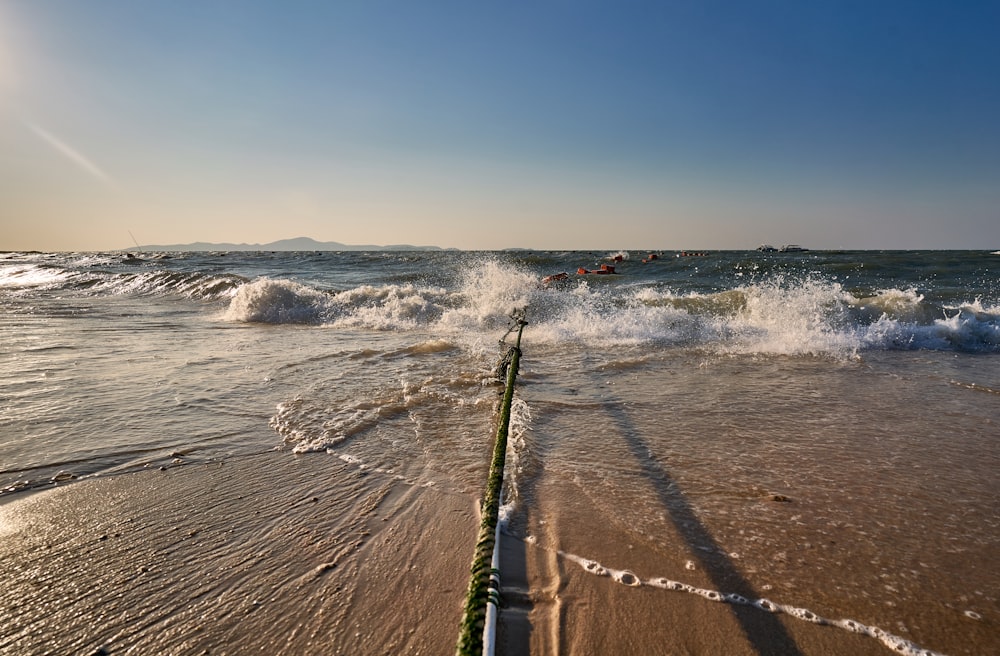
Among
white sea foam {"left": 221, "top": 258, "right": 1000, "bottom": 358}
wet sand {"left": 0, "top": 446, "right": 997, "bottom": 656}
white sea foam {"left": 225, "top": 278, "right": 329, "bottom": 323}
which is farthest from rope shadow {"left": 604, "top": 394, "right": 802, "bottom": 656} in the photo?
white sea foam {"left": 225, "top": 278, "right": 329, "bottom": 323}

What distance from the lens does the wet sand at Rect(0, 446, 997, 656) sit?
1.57 metres

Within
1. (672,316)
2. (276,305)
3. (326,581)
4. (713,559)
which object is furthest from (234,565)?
(276,305)

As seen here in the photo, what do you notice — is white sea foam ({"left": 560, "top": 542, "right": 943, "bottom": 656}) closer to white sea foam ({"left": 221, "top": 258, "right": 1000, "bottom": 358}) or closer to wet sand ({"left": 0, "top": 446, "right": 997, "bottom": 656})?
wet sand ({"left": 0, "top": 446, "right": 997, "bottom": 656})

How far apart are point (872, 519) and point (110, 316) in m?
11.4

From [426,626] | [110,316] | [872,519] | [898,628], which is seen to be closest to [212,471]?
[426,626]

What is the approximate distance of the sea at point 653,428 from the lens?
Answer: 1974mm

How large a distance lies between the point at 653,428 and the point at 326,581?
2.36m

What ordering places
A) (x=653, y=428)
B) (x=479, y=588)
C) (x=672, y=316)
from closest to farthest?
(x=479, y=588), (x=653, y=428), (x=672, y=316)

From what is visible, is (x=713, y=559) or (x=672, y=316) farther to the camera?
(x=672, y=316)

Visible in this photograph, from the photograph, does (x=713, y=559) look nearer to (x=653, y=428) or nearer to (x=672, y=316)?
(x=653, y=428)

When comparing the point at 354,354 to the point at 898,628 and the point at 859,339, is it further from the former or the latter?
the point at 859,339

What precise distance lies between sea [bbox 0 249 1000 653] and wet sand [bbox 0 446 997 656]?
0.24 ft

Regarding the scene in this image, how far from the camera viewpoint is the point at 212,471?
272 centimetres

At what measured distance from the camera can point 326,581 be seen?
1.83m
